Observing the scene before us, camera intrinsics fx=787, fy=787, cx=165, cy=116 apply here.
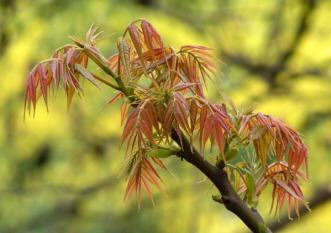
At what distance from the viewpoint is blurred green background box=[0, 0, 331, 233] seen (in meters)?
5.18

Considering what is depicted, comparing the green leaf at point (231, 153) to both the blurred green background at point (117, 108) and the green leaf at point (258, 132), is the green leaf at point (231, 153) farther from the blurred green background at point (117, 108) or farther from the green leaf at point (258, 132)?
the blurred green background at point (117, 108)

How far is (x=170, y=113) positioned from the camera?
1.06 m

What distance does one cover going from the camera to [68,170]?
22.6 feet

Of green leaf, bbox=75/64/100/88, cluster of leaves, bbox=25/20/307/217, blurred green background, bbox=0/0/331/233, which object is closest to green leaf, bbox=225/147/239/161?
cluster of leaves, bbox=25/20/307/217

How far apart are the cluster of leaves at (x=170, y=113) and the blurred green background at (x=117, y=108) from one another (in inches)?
136

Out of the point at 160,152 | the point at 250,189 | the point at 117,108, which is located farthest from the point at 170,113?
the point at 117,108

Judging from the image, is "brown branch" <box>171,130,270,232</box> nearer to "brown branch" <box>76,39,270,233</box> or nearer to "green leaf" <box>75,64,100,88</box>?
"brown branch" <box>76,39,270,233</box>

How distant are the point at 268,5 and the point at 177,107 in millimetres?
4674

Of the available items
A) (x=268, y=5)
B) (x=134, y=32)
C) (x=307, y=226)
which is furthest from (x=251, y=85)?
(x=134, y=32)

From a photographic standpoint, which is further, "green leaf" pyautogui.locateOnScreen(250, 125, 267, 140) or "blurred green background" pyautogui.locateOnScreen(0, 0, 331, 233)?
"blurred green background" pyautogui.locateOnScreen(0, 0, 331, 233)

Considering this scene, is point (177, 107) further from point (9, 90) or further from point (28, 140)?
point (28, 140)

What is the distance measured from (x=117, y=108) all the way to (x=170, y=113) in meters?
4.64

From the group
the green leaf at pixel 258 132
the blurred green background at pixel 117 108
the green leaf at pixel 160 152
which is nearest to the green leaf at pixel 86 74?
the green leaf at pixel 160 152

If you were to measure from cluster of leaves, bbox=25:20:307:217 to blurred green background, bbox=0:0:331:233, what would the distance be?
345 cm
